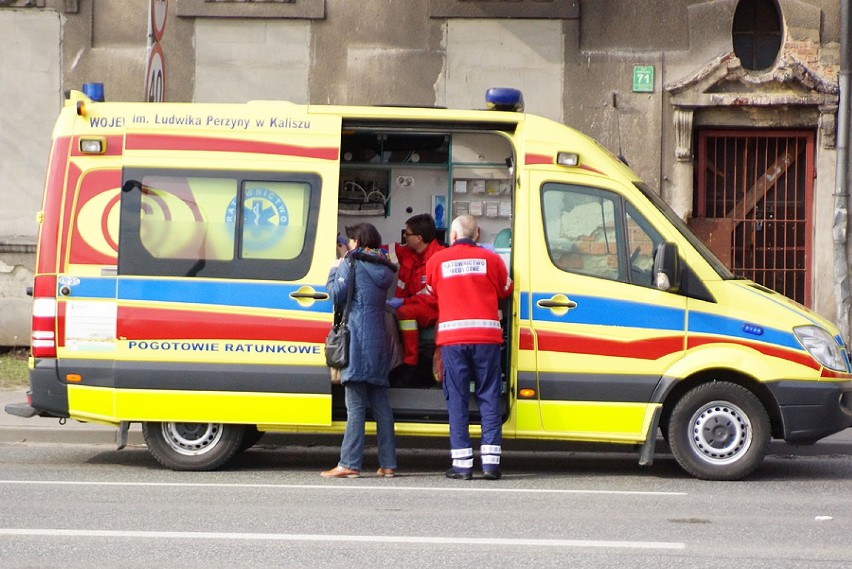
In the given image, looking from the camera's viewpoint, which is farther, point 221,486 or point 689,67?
point 689,67

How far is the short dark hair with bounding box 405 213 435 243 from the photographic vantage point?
937 cm

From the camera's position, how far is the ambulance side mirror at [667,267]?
327 inches

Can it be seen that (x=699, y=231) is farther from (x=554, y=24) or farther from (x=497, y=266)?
(x=497, y=266)

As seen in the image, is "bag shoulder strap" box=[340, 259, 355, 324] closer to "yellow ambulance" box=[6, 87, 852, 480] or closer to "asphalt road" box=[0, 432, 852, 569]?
"yellow ambulance" box=[6, 87, 852, 480]

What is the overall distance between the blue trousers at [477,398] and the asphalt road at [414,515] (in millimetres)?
236

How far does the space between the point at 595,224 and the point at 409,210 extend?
7.27 feet

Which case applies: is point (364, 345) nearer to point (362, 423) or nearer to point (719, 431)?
point (362, 423)

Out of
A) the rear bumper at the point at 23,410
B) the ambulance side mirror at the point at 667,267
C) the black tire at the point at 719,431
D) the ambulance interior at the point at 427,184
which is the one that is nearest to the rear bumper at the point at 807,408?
the black tire at the point at 719,431

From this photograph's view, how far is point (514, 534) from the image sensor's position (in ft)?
21.7

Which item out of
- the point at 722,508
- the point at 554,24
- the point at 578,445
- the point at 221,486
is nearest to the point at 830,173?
the point at 554,24

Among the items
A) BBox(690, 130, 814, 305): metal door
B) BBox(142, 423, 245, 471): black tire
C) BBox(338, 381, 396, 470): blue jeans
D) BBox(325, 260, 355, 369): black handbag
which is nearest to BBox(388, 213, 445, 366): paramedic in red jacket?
BBox(338, 381, 396, 470): blue jeans

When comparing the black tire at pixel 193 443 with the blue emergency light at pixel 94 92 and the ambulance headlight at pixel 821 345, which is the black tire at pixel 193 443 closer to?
the blue emergency light at pixel 94 92

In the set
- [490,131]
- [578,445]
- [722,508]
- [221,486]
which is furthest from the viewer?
[578,445]

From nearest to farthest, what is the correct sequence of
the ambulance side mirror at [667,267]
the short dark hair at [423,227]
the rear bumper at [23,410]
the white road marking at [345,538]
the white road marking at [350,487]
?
the white road marking at [345,538]
the white road marking at [350,487]
the ambulance side mirror at [667,267]
the rear bumper at [23,410]
the short dark hair at [423,227]
